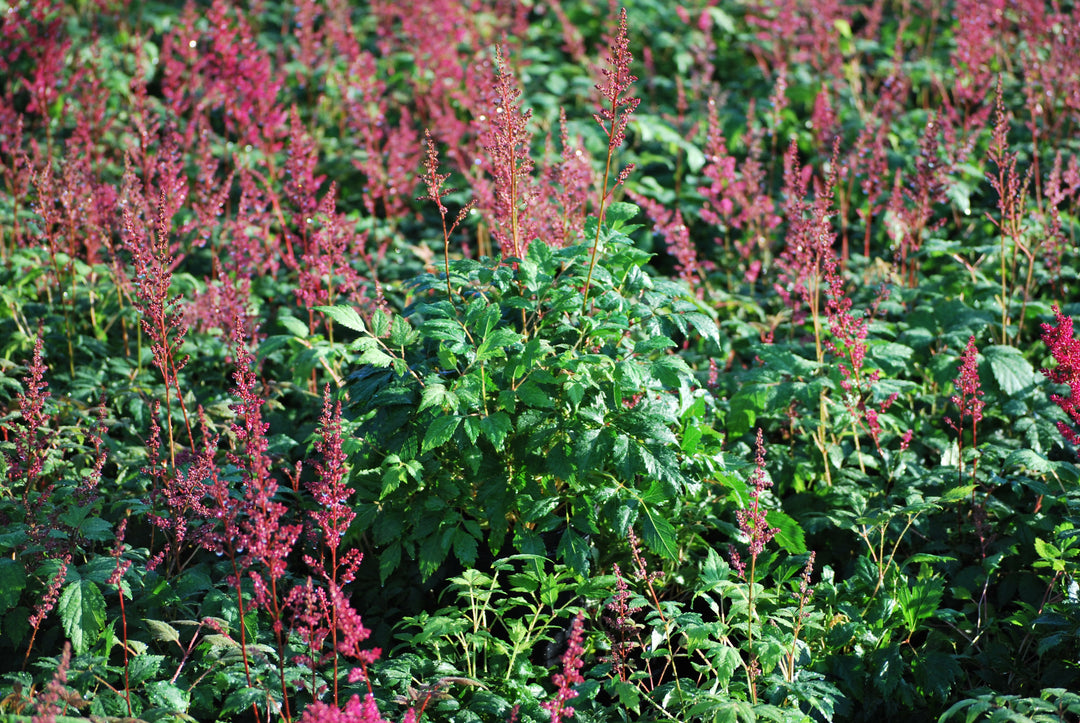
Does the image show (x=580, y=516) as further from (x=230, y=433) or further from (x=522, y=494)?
(x=230, y=433)

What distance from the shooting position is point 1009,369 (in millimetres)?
4637

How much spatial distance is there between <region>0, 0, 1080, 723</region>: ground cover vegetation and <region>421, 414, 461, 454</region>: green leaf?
0.04 metres

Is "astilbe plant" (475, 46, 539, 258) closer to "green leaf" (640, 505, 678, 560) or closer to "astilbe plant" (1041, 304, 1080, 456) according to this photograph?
"green leaf" (640, 505, 678, 560)

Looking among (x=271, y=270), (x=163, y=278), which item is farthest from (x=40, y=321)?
(x=163, y=278)

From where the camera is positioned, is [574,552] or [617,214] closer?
[574,552]

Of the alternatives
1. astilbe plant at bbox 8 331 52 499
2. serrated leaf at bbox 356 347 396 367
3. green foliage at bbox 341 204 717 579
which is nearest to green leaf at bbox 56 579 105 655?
astilbe plant at bbox 8 331 52 499

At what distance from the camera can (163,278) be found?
137 inches

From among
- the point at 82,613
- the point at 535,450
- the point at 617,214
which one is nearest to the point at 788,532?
the point at 535,450

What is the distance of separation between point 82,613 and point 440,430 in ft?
4.20

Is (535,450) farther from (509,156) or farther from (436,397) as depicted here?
(509,156)

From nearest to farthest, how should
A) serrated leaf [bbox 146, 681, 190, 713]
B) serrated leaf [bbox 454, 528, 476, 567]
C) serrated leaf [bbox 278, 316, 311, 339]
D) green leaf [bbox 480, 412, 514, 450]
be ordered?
serrated leaf [bbox 146, 681, 190, 713], green leaf [bbox 480, 412, 514, 450], serrated leaf [bbox 454, 528, 476, 567], serrated leaf [bbox 278, 316, 311, 339]

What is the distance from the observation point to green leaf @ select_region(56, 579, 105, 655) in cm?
311

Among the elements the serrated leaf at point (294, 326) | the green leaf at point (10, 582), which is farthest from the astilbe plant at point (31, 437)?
the serrated leaf at point (294, 326)

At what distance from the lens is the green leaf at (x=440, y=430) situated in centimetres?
335
